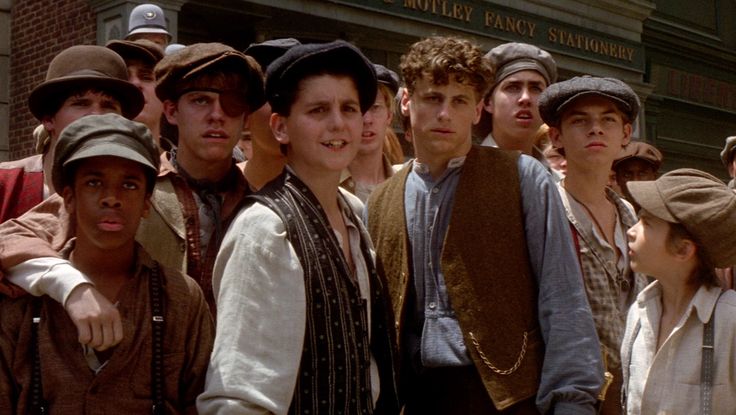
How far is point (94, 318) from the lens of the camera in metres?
2.45

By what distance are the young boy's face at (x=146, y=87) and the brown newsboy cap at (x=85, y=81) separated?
2.30 ft

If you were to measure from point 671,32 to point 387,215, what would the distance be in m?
15.2

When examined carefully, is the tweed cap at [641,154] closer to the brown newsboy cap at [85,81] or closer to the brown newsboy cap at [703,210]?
the brown newsboy cap at [703,210]

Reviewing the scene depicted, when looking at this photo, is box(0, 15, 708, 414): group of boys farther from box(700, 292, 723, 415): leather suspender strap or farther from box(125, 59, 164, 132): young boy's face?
box(125, 59, 164, 132): young boy's face

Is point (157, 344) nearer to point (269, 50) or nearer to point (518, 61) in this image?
point (269, 50)

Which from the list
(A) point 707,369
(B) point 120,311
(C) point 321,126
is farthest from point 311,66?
(A) point 707,369

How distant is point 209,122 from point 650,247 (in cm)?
155

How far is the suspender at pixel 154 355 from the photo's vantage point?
2.46 m

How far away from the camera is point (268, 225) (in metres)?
2.60

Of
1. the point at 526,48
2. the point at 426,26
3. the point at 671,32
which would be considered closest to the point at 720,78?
the point at 671,32

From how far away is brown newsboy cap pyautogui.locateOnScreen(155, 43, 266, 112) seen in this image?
319 centimetres

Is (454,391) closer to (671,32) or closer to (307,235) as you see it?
(307,235)

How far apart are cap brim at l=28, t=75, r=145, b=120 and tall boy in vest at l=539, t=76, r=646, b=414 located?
5.14 feet

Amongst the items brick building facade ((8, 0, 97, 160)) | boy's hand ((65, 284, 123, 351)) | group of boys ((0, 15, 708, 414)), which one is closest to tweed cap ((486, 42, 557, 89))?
group of boys ((0, 15, 708, 414))
